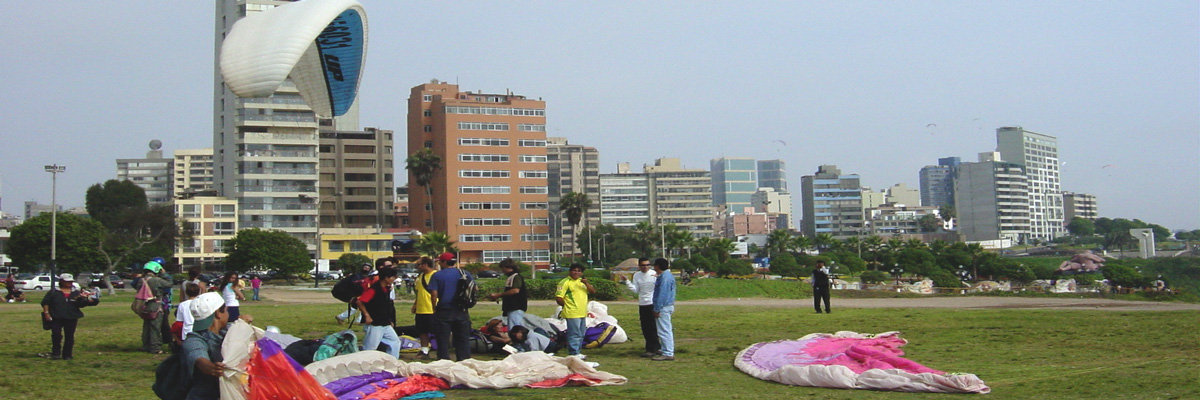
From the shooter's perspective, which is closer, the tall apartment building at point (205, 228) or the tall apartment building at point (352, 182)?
the tall apartment building at point (205, 228)

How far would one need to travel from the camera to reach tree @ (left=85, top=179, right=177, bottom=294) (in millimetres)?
63906

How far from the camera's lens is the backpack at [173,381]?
6.10 metres

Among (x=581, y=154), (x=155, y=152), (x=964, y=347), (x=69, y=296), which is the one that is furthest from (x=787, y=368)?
(x=155, y=152)

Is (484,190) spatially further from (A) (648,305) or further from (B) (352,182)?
(A) (648,305)

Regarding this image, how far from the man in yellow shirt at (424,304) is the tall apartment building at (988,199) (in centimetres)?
19451

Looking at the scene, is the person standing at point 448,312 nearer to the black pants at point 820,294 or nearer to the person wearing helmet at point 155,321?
the person wearing helmet at point 155,321

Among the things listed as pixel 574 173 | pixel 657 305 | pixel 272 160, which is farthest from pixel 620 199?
pixel 657 305

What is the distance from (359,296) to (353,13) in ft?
20.1

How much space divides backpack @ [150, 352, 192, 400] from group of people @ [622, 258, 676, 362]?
6923 millimetres

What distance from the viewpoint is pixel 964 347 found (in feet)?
42.7

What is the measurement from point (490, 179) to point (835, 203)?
114843 mm

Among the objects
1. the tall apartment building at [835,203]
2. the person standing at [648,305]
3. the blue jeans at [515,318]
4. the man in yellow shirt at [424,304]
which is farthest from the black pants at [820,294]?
the tall apartment building at [835,203]

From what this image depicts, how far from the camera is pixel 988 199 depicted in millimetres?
194125

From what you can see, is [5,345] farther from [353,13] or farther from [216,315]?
[216,315]
